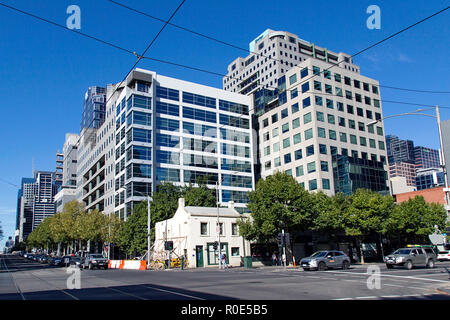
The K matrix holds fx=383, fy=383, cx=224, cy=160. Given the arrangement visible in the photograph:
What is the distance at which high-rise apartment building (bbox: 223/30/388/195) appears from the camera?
67312 millimetres

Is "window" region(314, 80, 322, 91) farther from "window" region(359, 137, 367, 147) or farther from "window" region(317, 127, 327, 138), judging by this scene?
"window" region(359, 137, 367, 147)

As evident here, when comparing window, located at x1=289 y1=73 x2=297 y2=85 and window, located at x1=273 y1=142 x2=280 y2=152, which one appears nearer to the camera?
window, located at x1=289 y1=73 x2=297 y2=85

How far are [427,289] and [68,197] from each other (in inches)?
5889

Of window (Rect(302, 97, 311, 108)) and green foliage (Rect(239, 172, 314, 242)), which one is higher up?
window (Rect(302, 97, 311, 108))

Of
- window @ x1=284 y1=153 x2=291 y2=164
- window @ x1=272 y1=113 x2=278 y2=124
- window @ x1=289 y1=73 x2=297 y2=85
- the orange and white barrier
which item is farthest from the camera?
window @ x1=272 y1=113 x2=278 y2=124

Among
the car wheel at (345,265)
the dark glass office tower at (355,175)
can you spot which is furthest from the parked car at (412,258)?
the dark glass office tower at (355,175)

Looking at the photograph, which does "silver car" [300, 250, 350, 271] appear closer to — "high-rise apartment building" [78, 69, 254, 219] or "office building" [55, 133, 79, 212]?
"high-rise apartment building" [78, 69, 254, 219]

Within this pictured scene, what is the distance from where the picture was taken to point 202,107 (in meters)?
79.6

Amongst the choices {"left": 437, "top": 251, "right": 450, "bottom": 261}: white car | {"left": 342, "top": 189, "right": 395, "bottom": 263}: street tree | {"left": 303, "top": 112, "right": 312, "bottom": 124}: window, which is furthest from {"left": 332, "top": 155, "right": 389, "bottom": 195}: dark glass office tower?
{"left": 437, "top": 251, "right": 450, "bottom": 261}: white car

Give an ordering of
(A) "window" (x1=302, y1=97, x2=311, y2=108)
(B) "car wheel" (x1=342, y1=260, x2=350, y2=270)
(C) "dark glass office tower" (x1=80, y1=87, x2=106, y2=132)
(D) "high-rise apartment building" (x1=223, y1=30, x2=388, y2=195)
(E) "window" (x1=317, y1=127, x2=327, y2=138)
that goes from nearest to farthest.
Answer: (B) "car wheel" (x1=342, y1=260, x2=350, y2=270) < (D) "high-rise apartment building" (x1=223, y1=30, x2=388, y2=195) < (E) "window" (x1=317, y1=127, x2=327, y2=138) < (A) "window" (x1=302, y1=97, x2=311, y2=108) < (C) "dark glass office tower" (x1=80, y1=87, x2=106, y2=132)

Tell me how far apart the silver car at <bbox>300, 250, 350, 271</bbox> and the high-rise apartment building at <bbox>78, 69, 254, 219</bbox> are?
128ft

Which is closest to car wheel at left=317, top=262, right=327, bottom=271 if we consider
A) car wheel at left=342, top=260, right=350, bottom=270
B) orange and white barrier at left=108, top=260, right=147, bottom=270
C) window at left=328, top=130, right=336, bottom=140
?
car wheel at left=342, top=260, right=350, bottom=270

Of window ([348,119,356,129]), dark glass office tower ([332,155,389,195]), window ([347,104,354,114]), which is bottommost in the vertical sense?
dark glass office tower ([332,155,389,195])
